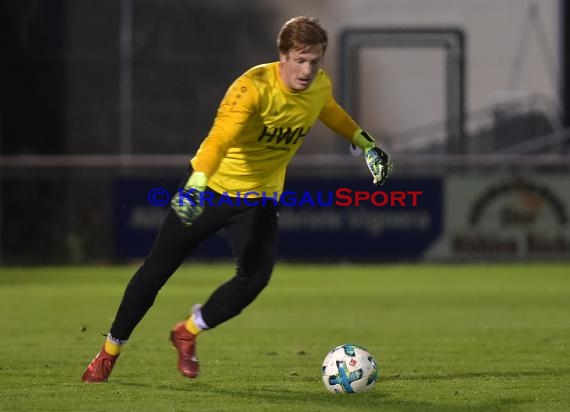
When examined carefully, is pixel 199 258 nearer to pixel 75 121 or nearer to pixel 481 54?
pixel 75 121

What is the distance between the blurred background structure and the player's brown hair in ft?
50.3

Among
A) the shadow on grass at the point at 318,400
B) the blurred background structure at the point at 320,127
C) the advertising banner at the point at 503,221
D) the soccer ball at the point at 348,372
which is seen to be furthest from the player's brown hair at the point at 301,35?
the advertising banner at the point at 503,221

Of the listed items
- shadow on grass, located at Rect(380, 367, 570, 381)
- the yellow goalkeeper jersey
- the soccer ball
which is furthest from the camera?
shadow on grass, located at Rect(380, 367, 570, 381)

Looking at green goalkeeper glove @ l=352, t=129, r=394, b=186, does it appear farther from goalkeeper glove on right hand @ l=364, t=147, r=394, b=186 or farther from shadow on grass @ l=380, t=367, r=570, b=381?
shadow on grass @ l=380, t=367, r=570, b=381

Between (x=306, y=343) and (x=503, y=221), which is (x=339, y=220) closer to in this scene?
(x=503, y=221)

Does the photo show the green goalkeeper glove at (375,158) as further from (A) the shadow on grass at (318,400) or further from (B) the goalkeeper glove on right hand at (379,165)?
(A) the shadow on grass at (318,400)

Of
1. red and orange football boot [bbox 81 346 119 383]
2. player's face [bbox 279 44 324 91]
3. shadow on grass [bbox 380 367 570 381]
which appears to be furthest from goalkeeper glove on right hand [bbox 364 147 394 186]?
red and orange football boot [bbox 81 346 119 383]

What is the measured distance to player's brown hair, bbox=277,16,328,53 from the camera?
799 centimetres

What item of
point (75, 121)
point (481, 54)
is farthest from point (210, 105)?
point (481, 54)

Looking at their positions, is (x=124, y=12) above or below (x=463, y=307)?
above

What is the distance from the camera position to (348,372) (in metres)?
8.25

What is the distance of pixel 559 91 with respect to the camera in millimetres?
26078

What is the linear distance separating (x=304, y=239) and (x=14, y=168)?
517 cm

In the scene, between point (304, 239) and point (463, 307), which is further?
point (304, 239)
